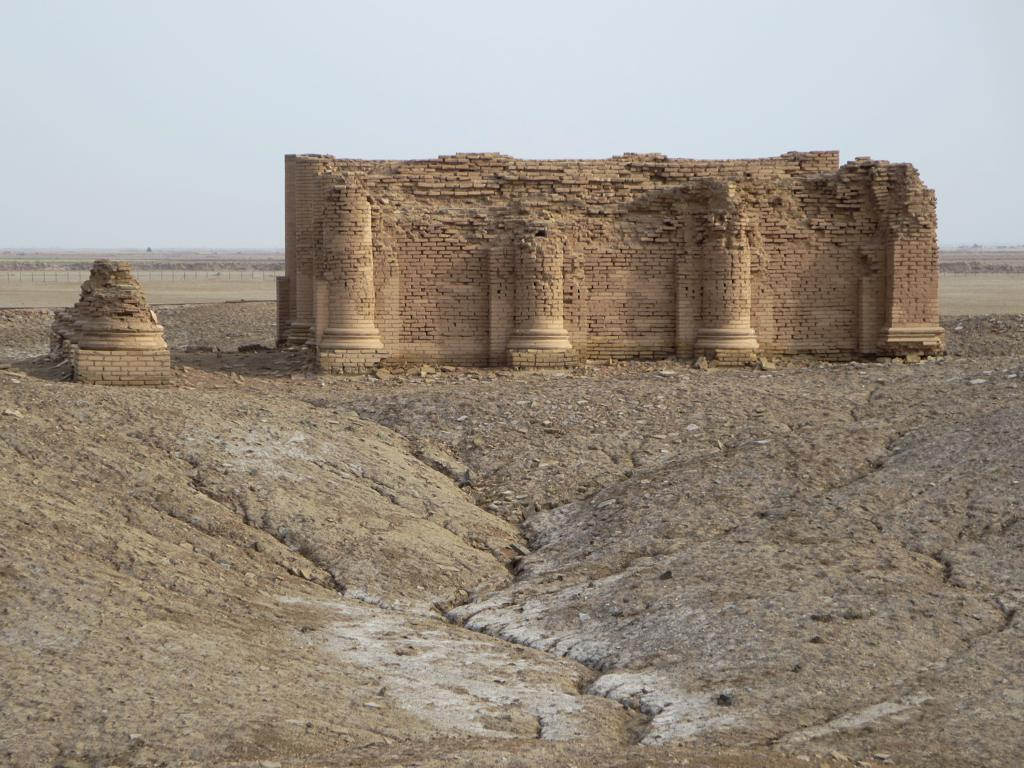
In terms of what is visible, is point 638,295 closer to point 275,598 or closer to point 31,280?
point 275,598

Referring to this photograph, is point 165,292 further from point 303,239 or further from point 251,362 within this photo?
point 251,362

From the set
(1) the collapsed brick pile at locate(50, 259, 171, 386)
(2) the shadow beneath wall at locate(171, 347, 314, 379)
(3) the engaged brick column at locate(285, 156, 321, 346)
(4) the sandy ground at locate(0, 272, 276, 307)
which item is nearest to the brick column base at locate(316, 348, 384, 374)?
(2) the shadow beneath wall at locate(171, 347, 314, 379)

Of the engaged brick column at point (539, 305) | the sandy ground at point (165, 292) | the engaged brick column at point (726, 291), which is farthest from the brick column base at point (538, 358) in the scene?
the sandy ground at point (165, 292)

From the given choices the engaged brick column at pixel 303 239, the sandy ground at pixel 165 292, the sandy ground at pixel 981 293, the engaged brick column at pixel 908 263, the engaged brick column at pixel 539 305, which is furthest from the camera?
the sandy ground at pixel 165 292

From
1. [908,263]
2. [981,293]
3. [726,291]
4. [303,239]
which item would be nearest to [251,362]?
[303,239]

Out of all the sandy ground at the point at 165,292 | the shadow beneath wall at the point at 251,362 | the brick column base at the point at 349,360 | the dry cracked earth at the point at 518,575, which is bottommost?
the dry cracked earth at the point at 518,575

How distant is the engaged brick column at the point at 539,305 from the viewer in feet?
55.6

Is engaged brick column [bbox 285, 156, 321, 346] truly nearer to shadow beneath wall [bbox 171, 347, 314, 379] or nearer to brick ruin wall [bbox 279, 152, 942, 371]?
shadow beneath wall [bbox 171, 347, 314, 379]

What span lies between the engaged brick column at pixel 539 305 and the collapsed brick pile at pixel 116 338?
446 centimetres

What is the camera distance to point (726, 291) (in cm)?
1733

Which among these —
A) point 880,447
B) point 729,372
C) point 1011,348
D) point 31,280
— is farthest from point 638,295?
point 31,280

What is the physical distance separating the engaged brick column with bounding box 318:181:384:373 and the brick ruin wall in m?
0.02

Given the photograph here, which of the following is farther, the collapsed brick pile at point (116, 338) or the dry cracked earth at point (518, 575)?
the collapsed brick pile at point (116, 338)

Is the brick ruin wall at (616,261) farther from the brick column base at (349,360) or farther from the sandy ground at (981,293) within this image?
the sandy ground at (981,293)
